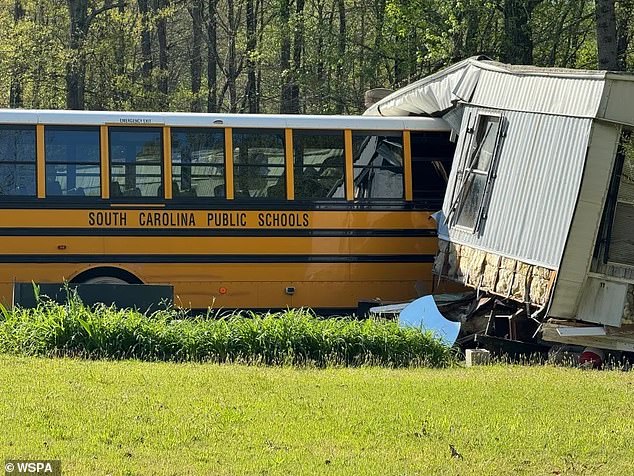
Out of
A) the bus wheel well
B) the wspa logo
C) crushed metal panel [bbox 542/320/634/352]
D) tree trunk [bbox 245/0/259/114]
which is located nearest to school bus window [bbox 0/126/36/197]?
the bus wheel well

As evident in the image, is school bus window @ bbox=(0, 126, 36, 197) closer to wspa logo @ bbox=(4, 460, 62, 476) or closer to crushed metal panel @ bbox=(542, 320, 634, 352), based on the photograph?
crushed metal panel @ bbox=(542, 320, 634, 352)

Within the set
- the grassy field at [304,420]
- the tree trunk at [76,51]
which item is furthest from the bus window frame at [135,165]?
the tree trunk at [76,51]

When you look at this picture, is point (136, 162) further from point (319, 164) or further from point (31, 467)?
point (31, 467)

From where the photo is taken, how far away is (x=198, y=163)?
44.2ft

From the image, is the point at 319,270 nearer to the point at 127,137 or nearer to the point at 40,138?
the point at 127,137

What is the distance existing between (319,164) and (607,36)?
Result: 6.33 metres

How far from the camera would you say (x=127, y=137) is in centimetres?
1332

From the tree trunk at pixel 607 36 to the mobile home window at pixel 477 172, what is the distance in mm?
5012

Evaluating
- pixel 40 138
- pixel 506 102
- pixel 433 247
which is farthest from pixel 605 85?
pixel 40 138

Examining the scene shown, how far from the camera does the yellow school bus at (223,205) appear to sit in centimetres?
1303

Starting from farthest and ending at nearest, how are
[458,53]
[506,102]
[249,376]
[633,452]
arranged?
[458,53] → [506,102] → [249,376] → [633,452]

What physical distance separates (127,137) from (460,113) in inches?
171

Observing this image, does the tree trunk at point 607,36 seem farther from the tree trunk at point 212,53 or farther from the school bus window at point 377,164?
the tree trunk at point 212,53

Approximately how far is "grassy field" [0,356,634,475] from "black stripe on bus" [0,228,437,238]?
11.5ft
